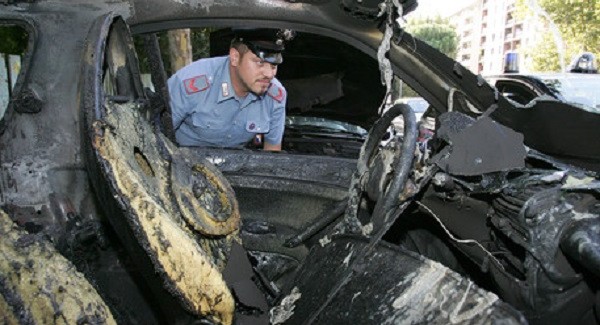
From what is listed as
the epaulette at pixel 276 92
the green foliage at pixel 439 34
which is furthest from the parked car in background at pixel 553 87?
the green foliage at pixel 439 34

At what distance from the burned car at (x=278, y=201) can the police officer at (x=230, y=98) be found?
63cm

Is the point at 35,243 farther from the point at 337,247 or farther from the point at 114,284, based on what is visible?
the point at 337,247

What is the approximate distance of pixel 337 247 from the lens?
1862mm

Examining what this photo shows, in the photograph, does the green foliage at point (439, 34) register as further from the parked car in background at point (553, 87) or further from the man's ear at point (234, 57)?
the man's ear at point (234, 57)

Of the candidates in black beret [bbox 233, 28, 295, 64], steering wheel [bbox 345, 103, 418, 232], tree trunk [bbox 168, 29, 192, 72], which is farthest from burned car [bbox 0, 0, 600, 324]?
tree trunk [bbox 168, 29, 192, 72]

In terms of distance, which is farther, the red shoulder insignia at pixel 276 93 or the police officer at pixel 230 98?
the red shoulder insignia at pixel 276 93

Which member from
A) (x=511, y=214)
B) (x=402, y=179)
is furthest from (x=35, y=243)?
(x=511, y=214)

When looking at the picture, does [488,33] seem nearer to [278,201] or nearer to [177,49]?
[177,49]

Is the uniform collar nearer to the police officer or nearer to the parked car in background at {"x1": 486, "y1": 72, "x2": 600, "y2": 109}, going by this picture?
the police officer

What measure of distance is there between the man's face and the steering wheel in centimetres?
150

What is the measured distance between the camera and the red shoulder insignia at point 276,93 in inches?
147

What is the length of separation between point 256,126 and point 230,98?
0.84ft

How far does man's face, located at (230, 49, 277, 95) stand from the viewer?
11.0 ft

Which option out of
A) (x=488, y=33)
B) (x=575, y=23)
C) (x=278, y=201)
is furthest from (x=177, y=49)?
(x=488, y=33)
